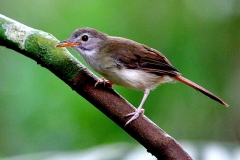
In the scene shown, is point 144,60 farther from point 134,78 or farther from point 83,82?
point 83,82

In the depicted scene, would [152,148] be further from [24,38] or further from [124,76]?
[124,76]

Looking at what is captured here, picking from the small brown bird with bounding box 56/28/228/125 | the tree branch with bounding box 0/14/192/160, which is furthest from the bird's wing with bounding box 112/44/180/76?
the tree branch with bounding box 0/14/192/160

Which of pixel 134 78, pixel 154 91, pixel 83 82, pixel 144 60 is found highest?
pixel 154 91

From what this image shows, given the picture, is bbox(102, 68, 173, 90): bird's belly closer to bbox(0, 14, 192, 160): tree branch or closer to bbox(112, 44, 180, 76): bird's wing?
bbox(112, 44, 180, 76): bird's wing

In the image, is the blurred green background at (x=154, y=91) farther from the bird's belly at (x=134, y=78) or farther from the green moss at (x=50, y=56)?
the green moss at (x=50, y=56)

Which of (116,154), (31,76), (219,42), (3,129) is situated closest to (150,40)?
(219,42)

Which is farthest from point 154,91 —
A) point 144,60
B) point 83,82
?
point 83,82
